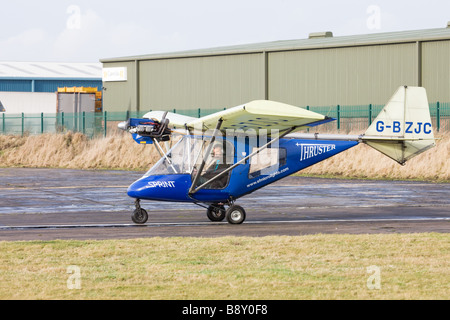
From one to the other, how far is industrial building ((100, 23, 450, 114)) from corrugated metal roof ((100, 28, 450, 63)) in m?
0.06

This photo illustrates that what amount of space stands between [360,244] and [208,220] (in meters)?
5.67

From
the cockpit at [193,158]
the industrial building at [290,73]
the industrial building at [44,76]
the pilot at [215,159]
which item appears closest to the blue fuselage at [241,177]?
the cockpit at [193,158]

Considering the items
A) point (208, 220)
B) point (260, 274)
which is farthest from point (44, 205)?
point (260, 274)

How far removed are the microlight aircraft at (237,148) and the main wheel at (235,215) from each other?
0.9 inches

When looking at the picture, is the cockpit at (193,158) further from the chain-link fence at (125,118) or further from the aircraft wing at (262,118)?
the chain-link fence at (125,118)

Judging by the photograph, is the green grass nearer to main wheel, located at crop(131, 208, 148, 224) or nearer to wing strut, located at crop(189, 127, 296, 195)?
wing strut, located at crop(189, 127, 296, 195)

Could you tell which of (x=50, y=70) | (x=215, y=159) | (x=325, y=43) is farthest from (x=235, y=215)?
(x=50, y=70)

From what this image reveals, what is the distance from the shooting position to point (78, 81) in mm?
94500

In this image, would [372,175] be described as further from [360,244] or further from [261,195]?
[360,244]

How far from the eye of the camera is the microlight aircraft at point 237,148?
53.8 feet

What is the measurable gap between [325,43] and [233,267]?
38546mm

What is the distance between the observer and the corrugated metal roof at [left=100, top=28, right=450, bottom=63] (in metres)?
43.6

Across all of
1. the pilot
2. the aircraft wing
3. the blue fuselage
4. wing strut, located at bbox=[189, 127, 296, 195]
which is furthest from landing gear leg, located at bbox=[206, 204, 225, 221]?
the aircraft wing

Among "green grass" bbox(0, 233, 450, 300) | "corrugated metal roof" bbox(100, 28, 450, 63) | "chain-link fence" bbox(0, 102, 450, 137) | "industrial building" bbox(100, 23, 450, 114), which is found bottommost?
"green grass" bbox(0, 233, 450, 300)
